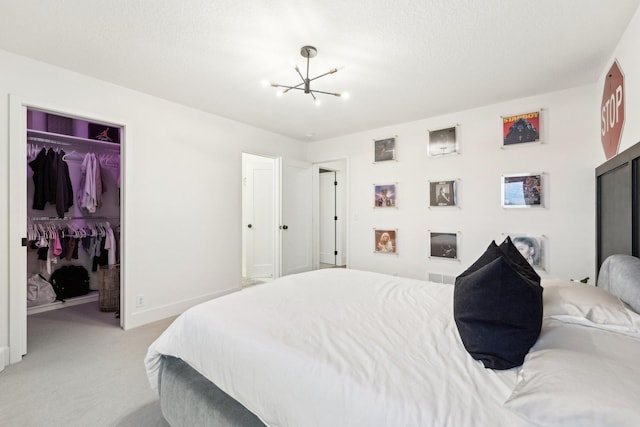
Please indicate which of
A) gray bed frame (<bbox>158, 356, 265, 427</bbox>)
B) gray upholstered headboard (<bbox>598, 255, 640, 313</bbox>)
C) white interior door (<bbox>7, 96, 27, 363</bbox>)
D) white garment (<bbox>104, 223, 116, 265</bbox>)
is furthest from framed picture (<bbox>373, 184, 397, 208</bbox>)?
white interior door (<bbox>7, 96, 27, 363</bbox>)

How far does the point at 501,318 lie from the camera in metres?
1.06

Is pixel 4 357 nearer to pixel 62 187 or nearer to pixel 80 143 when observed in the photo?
pixel 62 187

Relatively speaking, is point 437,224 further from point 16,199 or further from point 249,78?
point 16,199

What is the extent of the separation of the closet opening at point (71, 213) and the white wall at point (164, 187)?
0.62 m

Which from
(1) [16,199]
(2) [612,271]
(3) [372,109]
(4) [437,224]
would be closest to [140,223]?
(1) [16,199]

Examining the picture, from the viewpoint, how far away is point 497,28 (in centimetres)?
203

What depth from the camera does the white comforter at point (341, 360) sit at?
2.83 feet

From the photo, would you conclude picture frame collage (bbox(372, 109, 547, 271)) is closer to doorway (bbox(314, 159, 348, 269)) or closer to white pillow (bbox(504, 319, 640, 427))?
doorway (bbox(314, 159, 348, 269))

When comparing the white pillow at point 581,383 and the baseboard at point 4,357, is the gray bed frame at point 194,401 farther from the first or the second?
the baseboard at point 4,357

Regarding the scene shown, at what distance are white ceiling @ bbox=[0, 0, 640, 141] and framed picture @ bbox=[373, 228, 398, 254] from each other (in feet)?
6.43

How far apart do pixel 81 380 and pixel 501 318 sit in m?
2.79

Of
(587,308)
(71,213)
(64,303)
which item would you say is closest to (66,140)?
(71,213)

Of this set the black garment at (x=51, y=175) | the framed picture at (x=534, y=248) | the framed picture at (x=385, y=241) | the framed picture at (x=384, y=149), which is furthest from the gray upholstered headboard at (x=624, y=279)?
the black garment at (x=51, y=175)

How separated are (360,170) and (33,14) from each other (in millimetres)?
3856
